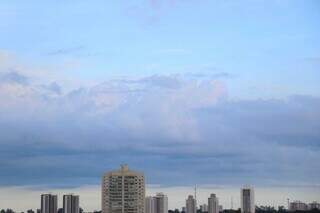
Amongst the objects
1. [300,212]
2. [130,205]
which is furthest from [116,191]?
[300,212]

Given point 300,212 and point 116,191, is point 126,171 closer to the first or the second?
point 116,191

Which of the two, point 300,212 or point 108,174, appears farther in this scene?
point 300,212

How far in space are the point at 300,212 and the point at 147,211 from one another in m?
35.2

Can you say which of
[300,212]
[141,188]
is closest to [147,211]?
[141,188]

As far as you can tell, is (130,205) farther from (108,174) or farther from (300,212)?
(300,212)

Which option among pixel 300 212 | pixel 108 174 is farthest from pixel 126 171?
pixel 300 212

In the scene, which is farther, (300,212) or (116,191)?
(300,212)

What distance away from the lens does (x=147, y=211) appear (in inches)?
6978

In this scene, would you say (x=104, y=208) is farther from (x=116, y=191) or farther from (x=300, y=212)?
(x=300, y=212)

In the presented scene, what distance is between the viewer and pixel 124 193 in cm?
16800

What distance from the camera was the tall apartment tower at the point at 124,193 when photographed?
167m

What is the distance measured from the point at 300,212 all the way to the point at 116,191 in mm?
44748

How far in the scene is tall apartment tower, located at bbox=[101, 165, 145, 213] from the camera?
16712cm

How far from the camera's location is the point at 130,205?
550ft
